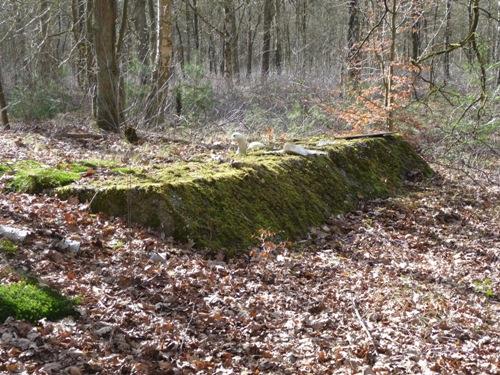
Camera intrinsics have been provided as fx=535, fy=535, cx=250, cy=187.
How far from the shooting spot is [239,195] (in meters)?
6.96

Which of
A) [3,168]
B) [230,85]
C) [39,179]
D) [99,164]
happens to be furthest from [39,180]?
[230,85]

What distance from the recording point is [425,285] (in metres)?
5.97

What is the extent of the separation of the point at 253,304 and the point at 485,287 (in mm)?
2856

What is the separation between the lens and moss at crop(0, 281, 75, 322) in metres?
3.92

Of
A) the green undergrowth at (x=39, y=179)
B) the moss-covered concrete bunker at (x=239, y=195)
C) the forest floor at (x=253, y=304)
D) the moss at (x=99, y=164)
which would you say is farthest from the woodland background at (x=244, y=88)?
the green undergrowth at (x=39, y=179)

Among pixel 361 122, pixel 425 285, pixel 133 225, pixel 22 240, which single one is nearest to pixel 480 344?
pixel 425 285

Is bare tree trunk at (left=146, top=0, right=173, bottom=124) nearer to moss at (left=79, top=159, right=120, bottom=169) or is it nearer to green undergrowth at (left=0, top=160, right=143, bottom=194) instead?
moss at (left=79, top=159, right=120, bottom=169)

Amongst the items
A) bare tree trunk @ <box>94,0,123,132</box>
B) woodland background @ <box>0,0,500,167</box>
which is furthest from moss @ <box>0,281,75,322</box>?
bare tree trunk @ <box>94,0,123,132</box>

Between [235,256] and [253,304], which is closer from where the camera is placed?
[253,304]

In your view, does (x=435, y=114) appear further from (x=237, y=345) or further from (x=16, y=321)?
(x=16, y=321)

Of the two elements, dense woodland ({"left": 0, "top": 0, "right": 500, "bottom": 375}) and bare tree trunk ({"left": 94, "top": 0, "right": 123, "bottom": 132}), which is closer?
dense woodland ({"left": 0, "top": 0, "right": 500, "bottom": 375})

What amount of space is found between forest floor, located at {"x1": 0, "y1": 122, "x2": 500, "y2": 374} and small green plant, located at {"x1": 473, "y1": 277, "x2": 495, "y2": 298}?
2cm

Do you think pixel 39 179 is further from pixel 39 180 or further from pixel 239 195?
pixel 239 195

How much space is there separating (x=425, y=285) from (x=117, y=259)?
132 inches
